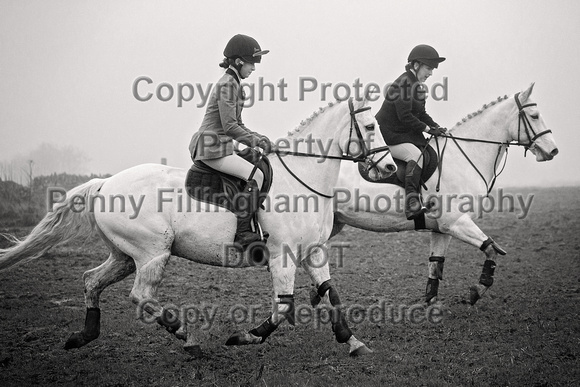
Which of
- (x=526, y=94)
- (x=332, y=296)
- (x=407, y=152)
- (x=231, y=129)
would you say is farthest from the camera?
(x=526, y=94)

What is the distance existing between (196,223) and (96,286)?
4.64 feet

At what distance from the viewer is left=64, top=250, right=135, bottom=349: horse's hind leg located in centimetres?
555

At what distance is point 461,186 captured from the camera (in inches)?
306

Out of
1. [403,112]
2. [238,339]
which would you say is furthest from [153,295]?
[403,112]

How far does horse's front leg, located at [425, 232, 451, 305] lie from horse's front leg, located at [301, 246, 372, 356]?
227 cm

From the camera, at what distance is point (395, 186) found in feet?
24.9

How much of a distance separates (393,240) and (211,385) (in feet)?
30.4

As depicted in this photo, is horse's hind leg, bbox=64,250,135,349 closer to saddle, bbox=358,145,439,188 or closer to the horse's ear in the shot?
saddle, bbox=358,145,439,188

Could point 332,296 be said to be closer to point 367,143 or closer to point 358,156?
point 358,156

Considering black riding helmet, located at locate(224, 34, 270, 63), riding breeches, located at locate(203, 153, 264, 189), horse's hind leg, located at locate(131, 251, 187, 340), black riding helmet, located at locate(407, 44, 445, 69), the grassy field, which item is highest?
black riding helmet, located at locate(407, 44, 445, 69)

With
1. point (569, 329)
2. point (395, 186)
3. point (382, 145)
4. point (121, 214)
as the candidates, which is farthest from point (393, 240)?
point (121, 214)

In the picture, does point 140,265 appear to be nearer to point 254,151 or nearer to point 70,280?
point 254,151

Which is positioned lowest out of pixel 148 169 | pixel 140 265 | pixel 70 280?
pixel 70 280

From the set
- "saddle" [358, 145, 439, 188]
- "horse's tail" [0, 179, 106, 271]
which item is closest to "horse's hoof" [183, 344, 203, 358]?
"horse's tail" [0, 179, 106, 271]
